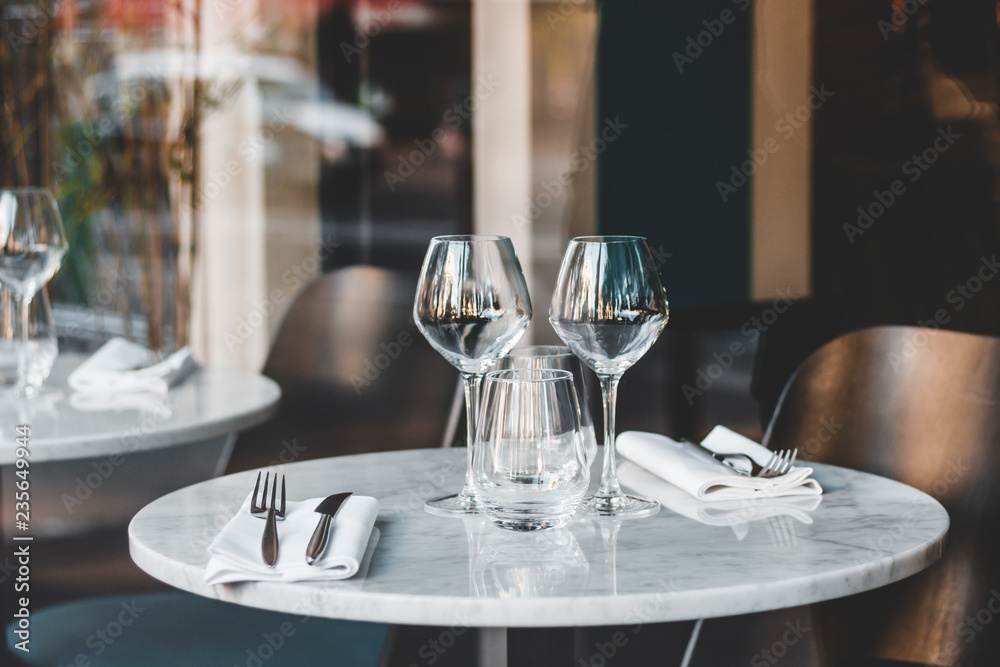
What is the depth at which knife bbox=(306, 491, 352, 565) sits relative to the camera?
855 mm

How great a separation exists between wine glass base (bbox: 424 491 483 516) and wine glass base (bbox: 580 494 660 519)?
11cm

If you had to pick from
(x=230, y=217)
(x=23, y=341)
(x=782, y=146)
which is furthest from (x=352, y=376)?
(x=230, y=217)

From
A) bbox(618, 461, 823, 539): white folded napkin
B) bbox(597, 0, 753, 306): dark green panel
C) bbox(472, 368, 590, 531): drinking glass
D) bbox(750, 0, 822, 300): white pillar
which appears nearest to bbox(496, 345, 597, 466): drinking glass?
bbox(472, 368, 590, 531): drinking glass

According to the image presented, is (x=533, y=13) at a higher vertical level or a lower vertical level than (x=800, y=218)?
higher

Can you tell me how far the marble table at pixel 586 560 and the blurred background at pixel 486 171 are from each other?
3.09 ft

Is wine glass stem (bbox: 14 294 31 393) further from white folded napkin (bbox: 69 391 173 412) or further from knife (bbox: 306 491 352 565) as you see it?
knife (bbox: 306 491 352 565)

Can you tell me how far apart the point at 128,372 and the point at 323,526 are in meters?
0.92

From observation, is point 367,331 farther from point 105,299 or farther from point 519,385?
point 105,299

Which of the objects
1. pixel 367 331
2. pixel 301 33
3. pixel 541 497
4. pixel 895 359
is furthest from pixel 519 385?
pixel 301 33

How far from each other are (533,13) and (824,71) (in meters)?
0.94

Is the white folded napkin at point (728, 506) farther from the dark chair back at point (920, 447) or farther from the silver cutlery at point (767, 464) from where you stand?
the dark chair back at point (920, 447)

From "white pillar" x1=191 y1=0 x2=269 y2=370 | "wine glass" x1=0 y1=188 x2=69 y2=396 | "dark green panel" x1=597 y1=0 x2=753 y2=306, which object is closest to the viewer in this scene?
"wine glass" x1=0 y1=188 x2=69 y2=396

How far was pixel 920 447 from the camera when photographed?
137 cm

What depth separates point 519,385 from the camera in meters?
0.90
